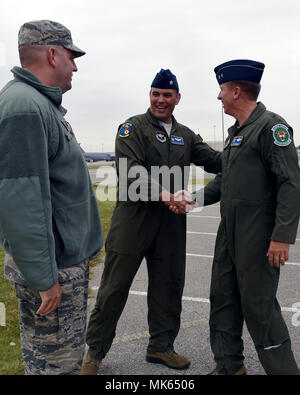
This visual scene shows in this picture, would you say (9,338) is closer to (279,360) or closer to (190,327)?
(190,327)

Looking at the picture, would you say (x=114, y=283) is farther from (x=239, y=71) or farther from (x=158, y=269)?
(x=239, y=71)

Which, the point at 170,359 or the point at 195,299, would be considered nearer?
the point at 170,359

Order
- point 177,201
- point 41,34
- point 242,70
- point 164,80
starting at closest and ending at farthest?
point 41,34 < point 242,70 < point 177,201 < point 164,80

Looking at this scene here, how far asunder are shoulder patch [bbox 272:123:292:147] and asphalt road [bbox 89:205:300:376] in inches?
66.4

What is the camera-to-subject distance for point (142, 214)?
9.81ft

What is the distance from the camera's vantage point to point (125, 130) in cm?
304

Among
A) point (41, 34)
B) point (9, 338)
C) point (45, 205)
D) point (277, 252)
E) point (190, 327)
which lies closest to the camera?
point (45, 205)

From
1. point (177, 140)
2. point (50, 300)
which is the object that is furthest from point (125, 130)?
point (50, 300)

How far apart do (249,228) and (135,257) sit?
922 millimetres

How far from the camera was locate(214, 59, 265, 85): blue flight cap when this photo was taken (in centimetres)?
264

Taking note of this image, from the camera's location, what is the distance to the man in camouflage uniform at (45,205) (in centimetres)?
166

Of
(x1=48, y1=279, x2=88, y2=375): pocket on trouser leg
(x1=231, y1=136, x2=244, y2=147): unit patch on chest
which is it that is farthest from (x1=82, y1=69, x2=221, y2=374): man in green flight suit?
(x1=48, y1=279, x2=88, y2=375): pocket on trouser leg

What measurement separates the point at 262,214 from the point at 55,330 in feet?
4.69

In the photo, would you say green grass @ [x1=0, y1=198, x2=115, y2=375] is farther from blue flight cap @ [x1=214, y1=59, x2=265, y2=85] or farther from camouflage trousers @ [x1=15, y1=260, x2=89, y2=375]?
blue flight cap @ [x1=214, y1=59, x2=265, y2=85]
